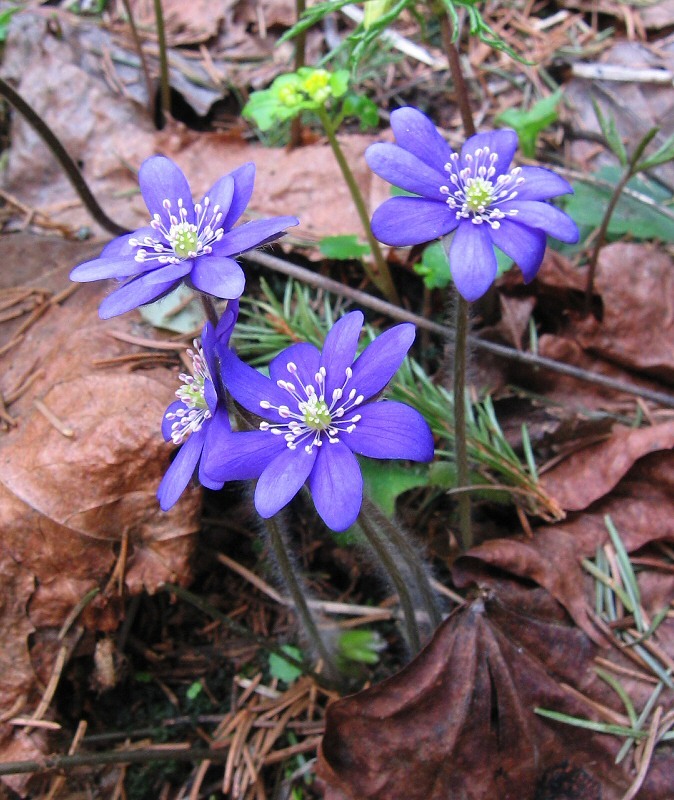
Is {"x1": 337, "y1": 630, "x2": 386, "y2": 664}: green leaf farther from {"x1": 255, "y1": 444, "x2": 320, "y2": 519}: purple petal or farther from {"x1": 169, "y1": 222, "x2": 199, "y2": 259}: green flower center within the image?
{"x1": 169, "y1": 222, "x2": 199, "y2": 259}: green flower center

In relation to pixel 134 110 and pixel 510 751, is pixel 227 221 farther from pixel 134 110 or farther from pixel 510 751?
pixel 134 110

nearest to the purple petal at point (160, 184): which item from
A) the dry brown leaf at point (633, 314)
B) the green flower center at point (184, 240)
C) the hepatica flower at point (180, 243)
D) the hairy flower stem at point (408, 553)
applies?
the hepatica flower at point (180, 243)

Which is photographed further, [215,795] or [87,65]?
[87,65]

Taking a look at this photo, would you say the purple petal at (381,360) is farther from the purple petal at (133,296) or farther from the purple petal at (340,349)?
the purple petal at (133,296)

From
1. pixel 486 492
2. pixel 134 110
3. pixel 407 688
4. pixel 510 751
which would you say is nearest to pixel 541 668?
pixel 510 751

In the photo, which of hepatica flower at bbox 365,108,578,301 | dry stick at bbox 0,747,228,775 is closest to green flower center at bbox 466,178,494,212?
hepatica flower at bbox 365,108,578,301

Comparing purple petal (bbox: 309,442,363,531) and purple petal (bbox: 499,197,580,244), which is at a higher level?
purple petal (bbox: 499,197,580,244)
